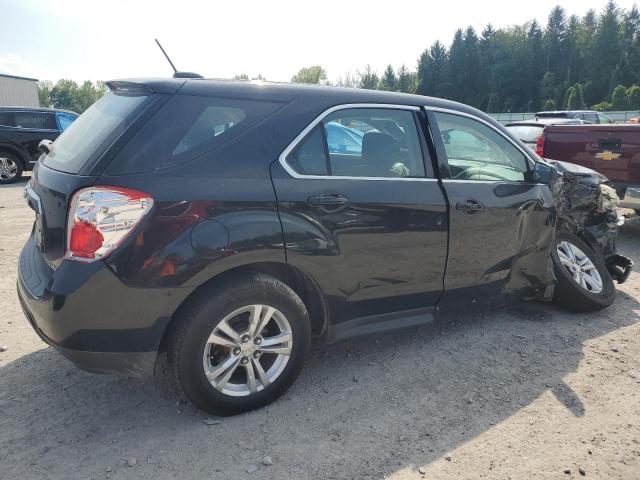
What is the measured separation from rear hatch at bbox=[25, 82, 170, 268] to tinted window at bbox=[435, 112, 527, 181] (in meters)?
1.87

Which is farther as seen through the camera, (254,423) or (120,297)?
(254,423)

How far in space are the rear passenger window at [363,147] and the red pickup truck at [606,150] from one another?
15.1 feet

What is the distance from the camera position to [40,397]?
2.96 meters

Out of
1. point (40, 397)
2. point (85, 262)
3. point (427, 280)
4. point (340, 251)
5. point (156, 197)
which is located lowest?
point (40, 397)

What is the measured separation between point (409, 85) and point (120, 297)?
318 feet

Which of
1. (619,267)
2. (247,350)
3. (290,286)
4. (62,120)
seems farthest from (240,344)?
(62,120)

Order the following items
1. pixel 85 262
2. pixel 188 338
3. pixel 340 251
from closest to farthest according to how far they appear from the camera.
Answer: pixel 85 262 < pixel 188 338 < pixel 340 251

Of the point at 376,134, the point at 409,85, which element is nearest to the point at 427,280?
the point at 376,134

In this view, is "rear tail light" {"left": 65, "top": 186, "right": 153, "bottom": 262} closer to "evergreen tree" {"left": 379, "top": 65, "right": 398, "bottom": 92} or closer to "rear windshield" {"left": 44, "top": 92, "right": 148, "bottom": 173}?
"rear windshield" {"left": 44, "top": 92, "right": 148, "bottom": 173}

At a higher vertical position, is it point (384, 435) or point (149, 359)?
point (149, 359)

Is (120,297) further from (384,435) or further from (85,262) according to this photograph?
(384,435)

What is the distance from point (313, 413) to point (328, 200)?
3.99 ft

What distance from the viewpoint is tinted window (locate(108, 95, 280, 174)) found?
96.7 inches

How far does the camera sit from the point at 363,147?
318cm
